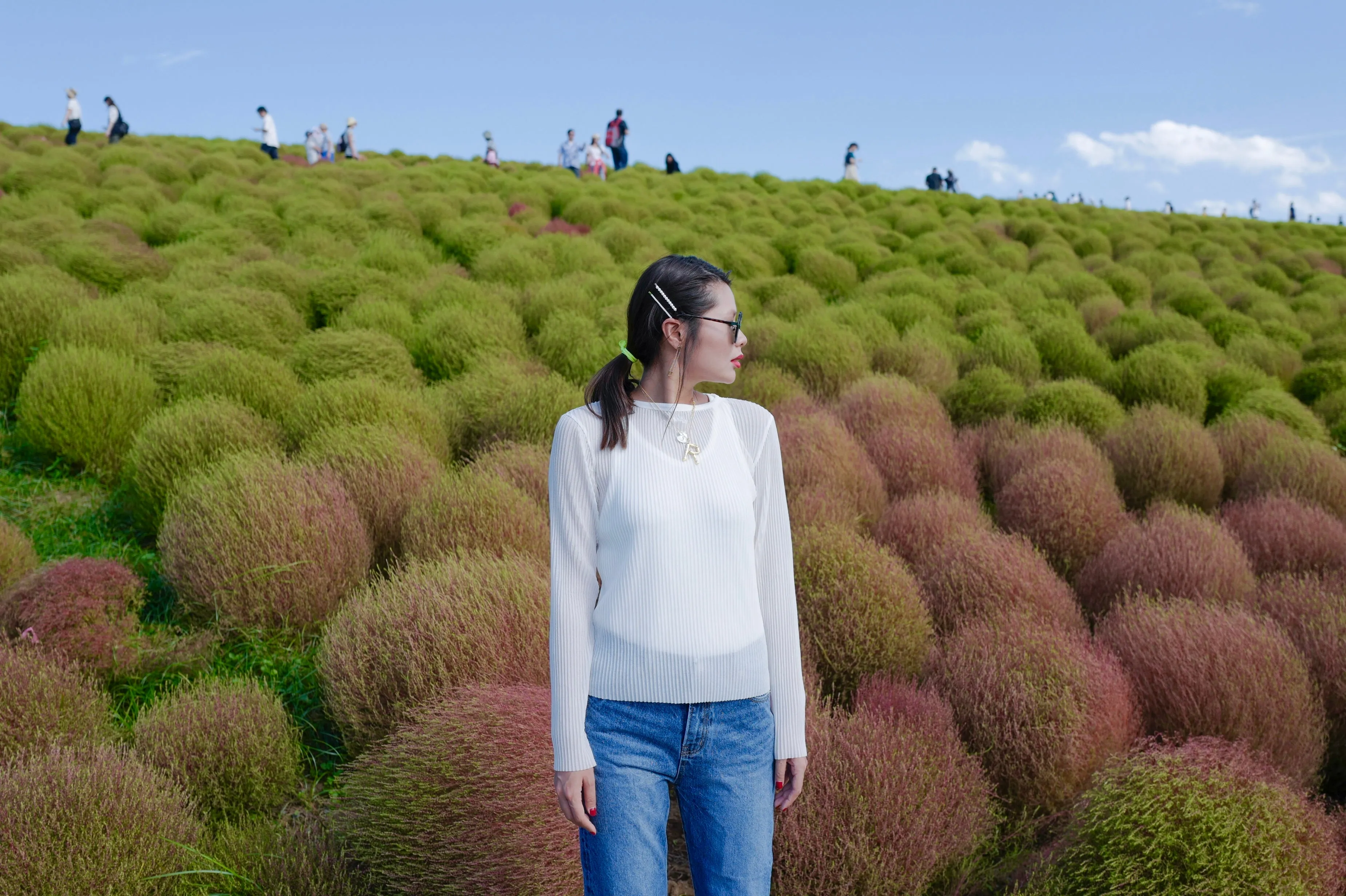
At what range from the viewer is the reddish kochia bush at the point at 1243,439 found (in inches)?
250

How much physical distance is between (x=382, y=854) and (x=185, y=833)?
654mm

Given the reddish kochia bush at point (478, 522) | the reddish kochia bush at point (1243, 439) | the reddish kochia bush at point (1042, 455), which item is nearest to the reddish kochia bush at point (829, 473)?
the reddish kochia bush at point (1042, 455)

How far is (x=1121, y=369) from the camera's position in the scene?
8281mm

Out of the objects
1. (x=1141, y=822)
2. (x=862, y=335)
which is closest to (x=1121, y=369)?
(x=862, y=335)

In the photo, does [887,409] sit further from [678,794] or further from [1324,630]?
[678,794]

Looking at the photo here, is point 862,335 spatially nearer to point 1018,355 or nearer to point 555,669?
point 1018,355

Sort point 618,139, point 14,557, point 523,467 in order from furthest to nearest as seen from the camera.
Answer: point 618,139, point 523,467, point 14,557

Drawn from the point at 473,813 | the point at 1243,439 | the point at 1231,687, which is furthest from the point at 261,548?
the point at 1243,439

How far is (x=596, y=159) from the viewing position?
20797mm

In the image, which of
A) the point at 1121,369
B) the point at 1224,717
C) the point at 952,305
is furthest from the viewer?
the point at 952,305

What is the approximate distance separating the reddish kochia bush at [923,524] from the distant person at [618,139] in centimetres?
1907

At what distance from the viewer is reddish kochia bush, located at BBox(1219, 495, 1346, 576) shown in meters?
4.90

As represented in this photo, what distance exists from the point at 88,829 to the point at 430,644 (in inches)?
43.5

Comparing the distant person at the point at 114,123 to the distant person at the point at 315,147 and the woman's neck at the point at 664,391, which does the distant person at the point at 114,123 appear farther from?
the woman's neck at the point at 664,391
